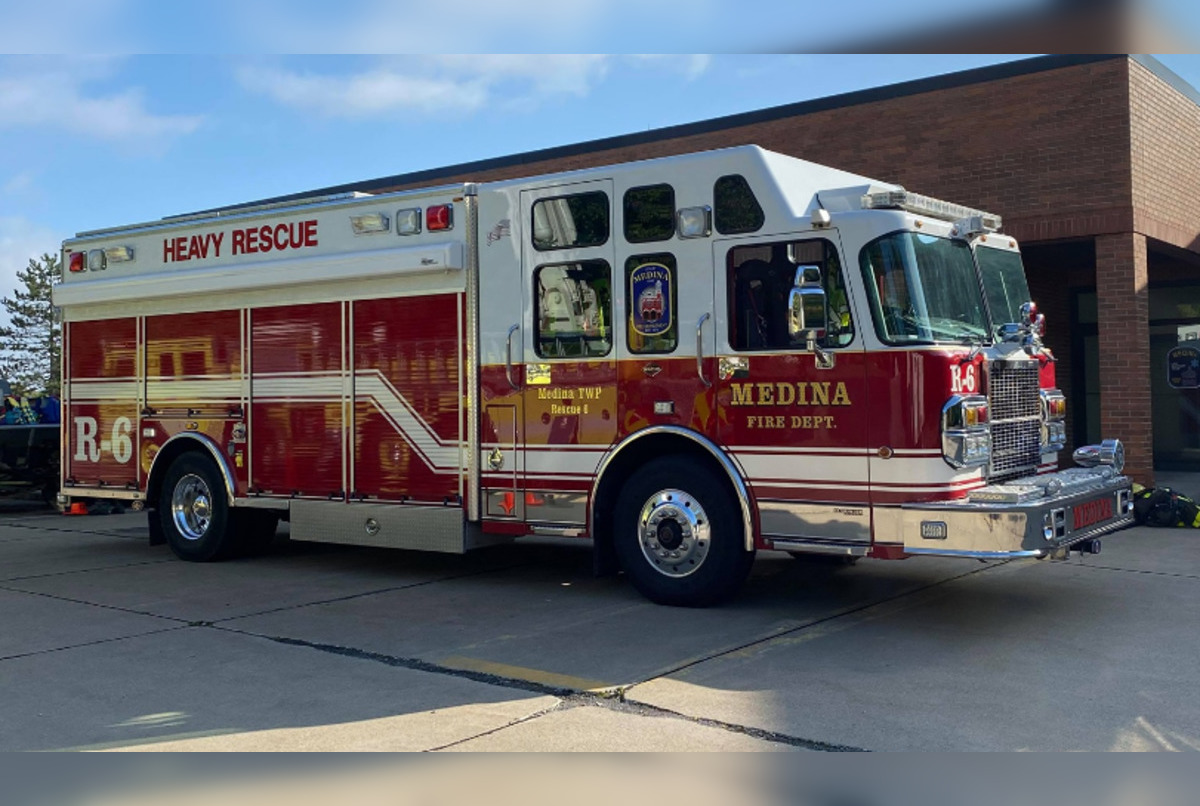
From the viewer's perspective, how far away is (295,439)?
381 inches

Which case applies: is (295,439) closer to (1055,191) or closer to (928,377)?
(928,377)

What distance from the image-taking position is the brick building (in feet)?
40.3

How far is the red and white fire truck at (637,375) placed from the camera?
23.1ft

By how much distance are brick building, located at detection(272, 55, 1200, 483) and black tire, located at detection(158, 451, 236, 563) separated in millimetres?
8309

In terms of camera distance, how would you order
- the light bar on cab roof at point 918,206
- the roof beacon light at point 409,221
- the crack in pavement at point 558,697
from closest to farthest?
the crack in pavement at point 558,697 → the light bar on cab roof at point 918,206 → the roof beacon light at point 409,221

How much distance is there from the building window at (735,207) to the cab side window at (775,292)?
5.7 inches

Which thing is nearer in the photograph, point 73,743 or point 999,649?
point 73,743

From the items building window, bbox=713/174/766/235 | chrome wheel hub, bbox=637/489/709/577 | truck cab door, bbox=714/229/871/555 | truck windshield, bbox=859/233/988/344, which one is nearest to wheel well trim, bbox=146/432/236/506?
chrome wheel hub, bbox=637/489/709/577

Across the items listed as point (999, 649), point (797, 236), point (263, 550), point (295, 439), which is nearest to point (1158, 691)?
point (999, 649)

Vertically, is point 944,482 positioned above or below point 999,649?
above

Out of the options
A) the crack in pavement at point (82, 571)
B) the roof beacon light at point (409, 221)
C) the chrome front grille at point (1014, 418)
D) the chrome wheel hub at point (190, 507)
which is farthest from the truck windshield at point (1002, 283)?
the crack in pavement at point (82, 571)

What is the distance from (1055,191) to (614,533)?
7698mm

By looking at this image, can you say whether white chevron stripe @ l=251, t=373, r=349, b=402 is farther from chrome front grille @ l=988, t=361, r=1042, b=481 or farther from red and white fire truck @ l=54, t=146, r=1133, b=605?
chrome front grille @ l=988, t=361, r=1042, b=481

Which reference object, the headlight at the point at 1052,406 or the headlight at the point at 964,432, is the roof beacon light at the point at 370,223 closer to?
the headlight at the point at 964,432
